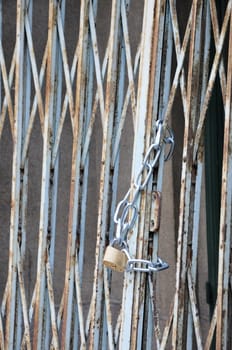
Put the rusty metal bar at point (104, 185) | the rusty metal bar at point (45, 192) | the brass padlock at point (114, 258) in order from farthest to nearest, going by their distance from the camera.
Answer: the rusty metal bar at point (45, 192), the rusty metal bar at point (104, 185), the brass padlock at point (114, 258)

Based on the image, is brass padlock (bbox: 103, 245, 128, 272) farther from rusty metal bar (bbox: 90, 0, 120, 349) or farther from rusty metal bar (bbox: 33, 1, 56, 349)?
rusty metal bar (bbox: 33, 1, 56, 349)

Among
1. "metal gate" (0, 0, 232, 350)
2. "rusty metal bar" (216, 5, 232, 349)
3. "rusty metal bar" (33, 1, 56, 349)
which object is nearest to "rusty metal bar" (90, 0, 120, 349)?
"metal gate" (0, 0, 232, 350)

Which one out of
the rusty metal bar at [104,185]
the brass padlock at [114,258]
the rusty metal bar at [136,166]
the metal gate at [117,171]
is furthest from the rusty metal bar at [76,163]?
the brass padlock at [114,258]

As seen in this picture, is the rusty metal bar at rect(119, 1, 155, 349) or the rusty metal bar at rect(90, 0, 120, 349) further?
the rusty metal bar at rect(90, 0, 120, 349)

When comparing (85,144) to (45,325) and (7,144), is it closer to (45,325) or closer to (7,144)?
(45,325)

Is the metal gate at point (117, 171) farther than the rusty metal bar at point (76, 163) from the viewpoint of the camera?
No

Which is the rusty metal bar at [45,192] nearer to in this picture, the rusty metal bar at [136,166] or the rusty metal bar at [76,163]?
the rusty metal bar at [76,163]

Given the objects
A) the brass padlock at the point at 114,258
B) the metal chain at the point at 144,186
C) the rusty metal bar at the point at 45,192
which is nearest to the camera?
the brass padlock at the point at 114,258

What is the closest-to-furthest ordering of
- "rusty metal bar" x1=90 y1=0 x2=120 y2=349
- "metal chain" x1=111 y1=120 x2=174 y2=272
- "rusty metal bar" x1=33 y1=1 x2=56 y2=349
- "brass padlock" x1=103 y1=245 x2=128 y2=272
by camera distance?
"brass padlock" x1=103 y1=245 x2=128 y2=272, "metal chain" x1=111 y1=120 x2=174 y2=272, "rusty metal bar" x1=90 y1=0 x2=120 y2=349, "rusty metal bar" x1=33 y1=1 x2=56 y2=349

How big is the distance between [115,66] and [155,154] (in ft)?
1.39

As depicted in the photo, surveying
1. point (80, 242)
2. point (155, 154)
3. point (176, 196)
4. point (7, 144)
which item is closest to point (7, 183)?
point (7, 144)

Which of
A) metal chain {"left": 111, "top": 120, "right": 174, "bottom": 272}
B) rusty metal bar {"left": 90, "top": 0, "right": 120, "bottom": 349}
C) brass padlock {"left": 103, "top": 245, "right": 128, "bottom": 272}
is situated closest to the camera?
brass padlock {"left": 103, "top": 245, "right": 128, "bottom": 272}

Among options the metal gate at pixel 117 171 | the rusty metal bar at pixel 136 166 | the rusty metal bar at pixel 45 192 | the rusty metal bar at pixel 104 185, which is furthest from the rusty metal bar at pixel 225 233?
the rusty metal bar at pixel 45 192

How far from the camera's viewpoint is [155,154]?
247cm
